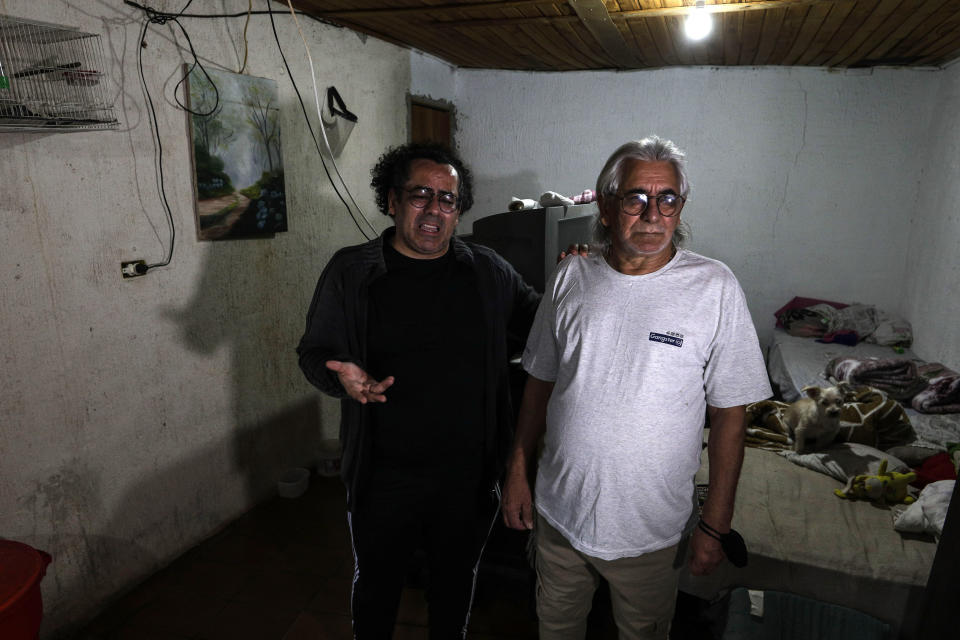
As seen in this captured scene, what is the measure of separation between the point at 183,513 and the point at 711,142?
14.7 ft

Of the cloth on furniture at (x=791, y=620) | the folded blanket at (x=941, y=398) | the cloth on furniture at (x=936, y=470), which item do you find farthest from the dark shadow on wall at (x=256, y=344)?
the folded blanket at (x=941, y=398)

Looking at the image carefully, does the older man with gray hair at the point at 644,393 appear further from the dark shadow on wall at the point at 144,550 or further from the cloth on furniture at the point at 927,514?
the dark shadow on wall at the point at 144,550

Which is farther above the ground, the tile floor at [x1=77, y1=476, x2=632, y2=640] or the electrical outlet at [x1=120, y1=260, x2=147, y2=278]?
the electrical outlet at [x1=120, y1=260, x2=147, y2=278]

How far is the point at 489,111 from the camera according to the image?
194 inches

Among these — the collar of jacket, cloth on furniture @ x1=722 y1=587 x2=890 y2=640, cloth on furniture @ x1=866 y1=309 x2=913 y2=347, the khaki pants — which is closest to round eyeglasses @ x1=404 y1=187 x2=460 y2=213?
the collar of jacket

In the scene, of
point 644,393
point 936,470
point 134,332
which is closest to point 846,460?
point 936,470

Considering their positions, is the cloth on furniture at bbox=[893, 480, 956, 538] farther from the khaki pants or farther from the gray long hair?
the gray long hair

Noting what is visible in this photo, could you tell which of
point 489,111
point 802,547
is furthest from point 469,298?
point 489,111

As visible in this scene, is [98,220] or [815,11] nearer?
[98,220]

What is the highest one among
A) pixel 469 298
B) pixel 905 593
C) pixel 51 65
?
pixel 51 65

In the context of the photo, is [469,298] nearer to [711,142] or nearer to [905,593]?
[905,593]

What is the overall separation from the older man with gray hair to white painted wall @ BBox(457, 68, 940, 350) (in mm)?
3687

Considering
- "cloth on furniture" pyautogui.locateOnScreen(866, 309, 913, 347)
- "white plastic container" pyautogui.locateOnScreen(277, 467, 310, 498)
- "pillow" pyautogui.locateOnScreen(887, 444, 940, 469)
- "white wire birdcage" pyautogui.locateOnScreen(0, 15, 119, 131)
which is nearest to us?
"white wire birdcage" pyautogui.locateOnScreen(0, 15, 119, 131)

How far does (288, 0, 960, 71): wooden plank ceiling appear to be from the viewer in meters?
2.80
